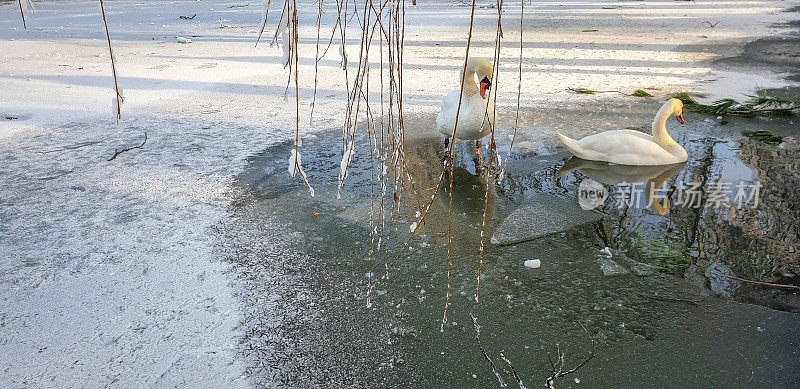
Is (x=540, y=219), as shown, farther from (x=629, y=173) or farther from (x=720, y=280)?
(x=629, y=173)

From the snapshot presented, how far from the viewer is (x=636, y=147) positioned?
402 centimetres

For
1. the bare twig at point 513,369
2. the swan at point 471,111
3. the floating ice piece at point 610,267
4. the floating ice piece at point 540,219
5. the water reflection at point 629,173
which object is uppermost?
the swan at point 471,111

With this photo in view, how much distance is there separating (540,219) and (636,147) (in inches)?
47.9

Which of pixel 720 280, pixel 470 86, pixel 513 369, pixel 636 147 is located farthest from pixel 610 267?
pixel 470 86

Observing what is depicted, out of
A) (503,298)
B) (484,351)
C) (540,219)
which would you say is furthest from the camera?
(540,219)

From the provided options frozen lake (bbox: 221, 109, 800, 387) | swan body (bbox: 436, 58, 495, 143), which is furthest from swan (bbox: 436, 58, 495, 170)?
frozen lake (bbox: 221, 109, 800, 387)

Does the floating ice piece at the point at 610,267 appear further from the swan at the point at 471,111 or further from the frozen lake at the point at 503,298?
the swan at the point at 471,111

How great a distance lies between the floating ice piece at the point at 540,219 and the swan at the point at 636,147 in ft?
2.53

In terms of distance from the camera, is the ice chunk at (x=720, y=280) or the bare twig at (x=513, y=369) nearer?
the bare twig at (x=513, y=369)

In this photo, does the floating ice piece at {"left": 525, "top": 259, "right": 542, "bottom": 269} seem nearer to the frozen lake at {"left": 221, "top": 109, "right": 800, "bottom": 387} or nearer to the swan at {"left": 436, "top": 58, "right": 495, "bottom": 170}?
the frozen lake at {"left": 221, "top": 109, "right": 800, "bottom": 387}

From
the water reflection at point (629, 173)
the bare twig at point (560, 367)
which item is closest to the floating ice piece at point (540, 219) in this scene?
the water reflection at point (629, 173)

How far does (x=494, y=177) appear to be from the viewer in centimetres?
403

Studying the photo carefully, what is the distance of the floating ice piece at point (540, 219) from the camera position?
314cm

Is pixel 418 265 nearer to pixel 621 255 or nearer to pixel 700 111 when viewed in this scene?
pixel 621 255
